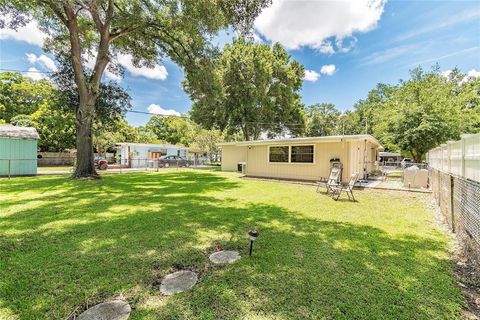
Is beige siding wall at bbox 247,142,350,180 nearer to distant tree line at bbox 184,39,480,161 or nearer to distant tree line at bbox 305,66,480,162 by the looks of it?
distant tree line at bbox 184,39,480,161

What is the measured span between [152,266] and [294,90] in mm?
25897

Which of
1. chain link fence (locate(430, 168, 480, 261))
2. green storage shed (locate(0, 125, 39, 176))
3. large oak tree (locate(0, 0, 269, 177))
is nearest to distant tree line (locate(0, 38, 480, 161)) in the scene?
large oak tree (locate(0, 0, 269, 177))

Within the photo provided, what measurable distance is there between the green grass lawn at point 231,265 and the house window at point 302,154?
586cm

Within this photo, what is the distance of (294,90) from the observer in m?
26.1

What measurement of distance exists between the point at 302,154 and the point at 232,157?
9.07 m

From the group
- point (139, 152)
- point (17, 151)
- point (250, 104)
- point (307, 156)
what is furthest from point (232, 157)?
point (17, 151)

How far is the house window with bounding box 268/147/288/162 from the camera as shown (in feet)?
41.1

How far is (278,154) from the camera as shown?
1281 cm

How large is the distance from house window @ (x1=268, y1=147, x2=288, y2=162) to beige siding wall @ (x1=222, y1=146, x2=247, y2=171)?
6.71 metres

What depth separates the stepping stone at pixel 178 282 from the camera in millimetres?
2432

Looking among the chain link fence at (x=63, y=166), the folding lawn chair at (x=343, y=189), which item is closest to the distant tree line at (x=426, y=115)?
the folding lawn chair at (x=343, y=189)

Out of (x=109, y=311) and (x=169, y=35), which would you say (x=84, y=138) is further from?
(x=109, y=311)

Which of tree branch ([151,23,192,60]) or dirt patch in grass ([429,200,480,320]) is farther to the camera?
tree branch ([151,23,192,60])

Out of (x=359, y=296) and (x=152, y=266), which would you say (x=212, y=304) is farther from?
(x=359, y=296)
